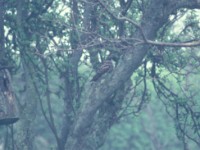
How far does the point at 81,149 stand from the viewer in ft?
33.5

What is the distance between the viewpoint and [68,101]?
11.5 meters

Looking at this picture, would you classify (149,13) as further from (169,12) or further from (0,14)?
(0,14)

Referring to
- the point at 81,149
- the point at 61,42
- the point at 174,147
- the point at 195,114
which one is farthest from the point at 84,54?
the point at 174,147

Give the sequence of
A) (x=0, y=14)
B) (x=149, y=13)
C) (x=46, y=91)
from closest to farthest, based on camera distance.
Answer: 1. (x=149, y=13)
2. (x=0, y=14)
3. (x=46, y=91)

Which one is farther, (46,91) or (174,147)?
(174,147)

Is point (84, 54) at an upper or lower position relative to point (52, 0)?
lower

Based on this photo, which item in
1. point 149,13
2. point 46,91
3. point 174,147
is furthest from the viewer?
point 174,147

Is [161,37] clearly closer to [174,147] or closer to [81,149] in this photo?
[81,149]

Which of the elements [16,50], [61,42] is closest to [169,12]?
[61,42]

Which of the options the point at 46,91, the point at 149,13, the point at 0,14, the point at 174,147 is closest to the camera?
the point at 149,13

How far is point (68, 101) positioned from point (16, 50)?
1.79 metres

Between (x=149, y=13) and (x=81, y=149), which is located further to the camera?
(x=81, y=149)

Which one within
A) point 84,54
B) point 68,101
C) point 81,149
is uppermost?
point 84,54

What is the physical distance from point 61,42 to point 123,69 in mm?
1751
